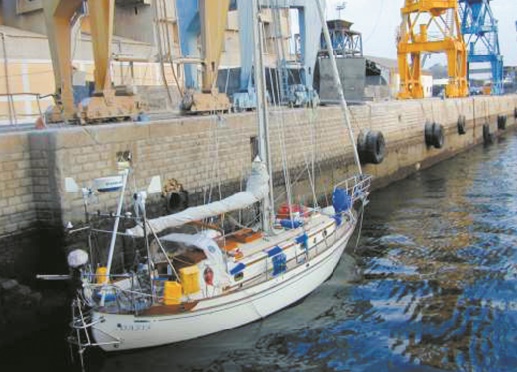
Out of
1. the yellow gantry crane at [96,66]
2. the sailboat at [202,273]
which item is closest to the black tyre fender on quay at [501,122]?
the sailboat at [202,273]

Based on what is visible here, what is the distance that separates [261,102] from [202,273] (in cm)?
460

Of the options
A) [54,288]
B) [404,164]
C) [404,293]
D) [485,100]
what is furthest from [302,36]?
[485,100]

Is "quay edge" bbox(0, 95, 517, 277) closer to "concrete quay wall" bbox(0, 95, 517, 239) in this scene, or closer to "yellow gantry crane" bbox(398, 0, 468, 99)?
"concrete quay wall" bbox(0, 95, 517, 239)

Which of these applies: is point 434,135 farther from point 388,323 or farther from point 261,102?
point 388,323

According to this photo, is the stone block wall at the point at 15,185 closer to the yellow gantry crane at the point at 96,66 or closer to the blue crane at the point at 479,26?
the yellow gantry crane at the point at 96,66

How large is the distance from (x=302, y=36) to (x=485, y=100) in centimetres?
2803

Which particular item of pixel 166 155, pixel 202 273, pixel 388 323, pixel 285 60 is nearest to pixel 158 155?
pixel 166 155

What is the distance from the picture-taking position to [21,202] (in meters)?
12.5

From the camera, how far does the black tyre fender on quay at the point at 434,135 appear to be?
1390 inches

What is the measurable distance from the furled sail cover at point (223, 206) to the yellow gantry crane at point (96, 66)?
18.2 feet

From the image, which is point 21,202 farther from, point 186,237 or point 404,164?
point 404,164

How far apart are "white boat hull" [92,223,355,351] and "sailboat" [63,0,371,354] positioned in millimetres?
18

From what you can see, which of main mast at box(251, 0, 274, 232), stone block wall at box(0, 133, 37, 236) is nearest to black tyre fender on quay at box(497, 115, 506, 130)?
main mast at box(251, 0, 274, 232)

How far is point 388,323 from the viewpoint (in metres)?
12.1
